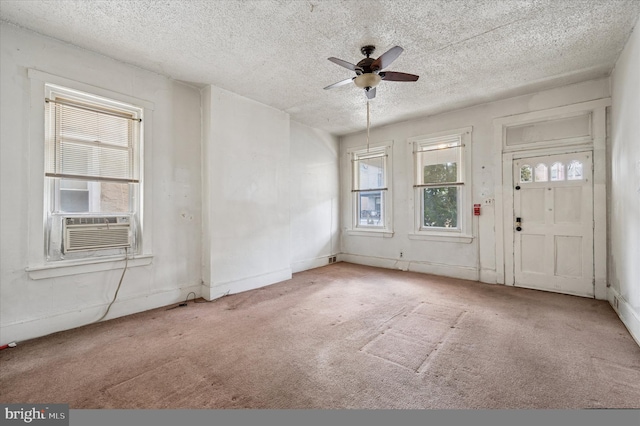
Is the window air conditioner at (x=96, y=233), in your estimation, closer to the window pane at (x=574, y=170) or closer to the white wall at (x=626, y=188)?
the white wall at (x=626, y=188)

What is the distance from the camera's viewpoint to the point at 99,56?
3.16 metres

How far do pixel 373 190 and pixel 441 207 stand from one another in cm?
148

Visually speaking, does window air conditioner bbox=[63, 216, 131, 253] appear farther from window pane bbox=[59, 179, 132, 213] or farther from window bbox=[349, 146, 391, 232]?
window bbox=[349, 146, 391, 232]

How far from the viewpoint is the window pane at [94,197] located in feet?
9.83

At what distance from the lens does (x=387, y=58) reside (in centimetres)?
268

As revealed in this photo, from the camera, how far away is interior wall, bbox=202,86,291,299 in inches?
156

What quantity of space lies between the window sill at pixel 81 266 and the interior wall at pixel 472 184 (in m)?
4.09

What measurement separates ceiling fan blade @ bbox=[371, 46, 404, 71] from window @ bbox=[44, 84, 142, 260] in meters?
2.88

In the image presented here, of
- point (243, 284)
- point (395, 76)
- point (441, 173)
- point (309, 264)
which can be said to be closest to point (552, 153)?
point (441, 173)

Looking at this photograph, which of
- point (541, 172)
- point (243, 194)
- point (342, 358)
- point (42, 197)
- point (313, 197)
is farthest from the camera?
point (313, 197)

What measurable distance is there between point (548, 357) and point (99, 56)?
Answer: 5.38 metres

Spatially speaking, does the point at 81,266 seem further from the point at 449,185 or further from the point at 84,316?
the point at 449,185

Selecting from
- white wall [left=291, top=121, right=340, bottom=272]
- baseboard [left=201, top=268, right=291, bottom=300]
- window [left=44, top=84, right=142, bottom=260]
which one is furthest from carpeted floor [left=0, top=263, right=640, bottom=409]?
white wall [left=291, top=121, right=340, bottom=272]

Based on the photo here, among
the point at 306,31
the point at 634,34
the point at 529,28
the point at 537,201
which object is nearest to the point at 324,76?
the point at 306,31
